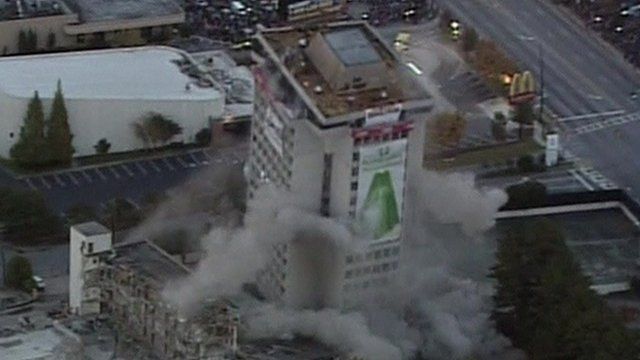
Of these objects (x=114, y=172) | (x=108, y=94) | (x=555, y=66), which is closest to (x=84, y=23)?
(x=108, y=94)

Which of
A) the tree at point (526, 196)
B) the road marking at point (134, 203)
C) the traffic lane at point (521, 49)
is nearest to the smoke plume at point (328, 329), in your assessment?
the road marking at point (134, 203)

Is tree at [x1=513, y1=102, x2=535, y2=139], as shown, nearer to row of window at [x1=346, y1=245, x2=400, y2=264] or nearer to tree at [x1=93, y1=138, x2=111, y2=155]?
tree at [x1=93, y1=138, x2=111, y2=155]

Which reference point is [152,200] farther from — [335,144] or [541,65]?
[541,65]

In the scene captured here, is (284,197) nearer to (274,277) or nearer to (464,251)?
(274,277)

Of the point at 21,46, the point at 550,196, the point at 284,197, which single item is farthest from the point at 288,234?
the point at 21,46

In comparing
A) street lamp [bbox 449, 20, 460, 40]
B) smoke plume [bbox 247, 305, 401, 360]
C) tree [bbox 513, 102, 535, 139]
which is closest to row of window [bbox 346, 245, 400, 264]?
smoke plume [bbox 247, 305, 401, 360]

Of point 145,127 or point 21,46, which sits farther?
point 21,46
